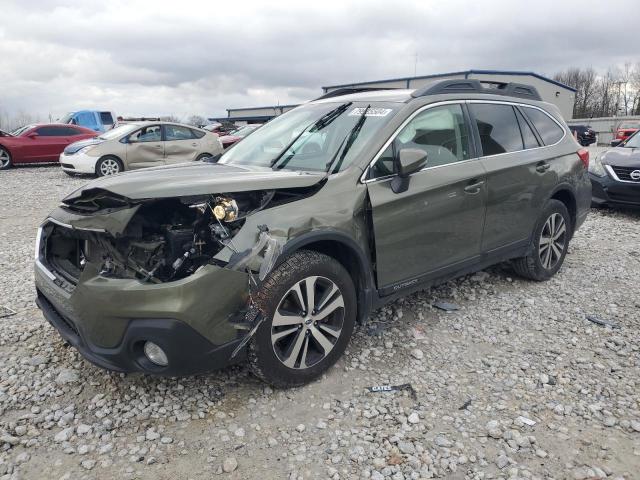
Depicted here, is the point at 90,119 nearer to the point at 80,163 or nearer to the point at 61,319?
the point at 80,163

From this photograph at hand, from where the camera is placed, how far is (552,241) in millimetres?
4938

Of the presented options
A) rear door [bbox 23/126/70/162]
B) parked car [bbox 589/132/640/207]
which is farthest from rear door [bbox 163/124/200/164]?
parked car [bbox 589/132/640/207]

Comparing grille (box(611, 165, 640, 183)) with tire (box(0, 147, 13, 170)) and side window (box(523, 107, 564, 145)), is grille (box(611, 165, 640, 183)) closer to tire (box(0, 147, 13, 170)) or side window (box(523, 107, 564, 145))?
side window (box(523, 107, 564, 145))

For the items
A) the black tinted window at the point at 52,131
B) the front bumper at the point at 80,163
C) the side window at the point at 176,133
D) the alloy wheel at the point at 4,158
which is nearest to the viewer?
the front bumper at the point at 80,163

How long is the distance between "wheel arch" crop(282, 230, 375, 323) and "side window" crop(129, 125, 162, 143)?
1097cm

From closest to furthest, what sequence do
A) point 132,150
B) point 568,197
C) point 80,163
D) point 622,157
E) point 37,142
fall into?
point 568,197
point 622,157
point 80,163
point 132,150
point 37,142

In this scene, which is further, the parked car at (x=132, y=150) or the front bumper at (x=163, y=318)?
the parked car at (x=132, y=150)

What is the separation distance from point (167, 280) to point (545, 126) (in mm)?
4063

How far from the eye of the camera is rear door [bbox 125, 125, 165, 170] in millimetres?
12656

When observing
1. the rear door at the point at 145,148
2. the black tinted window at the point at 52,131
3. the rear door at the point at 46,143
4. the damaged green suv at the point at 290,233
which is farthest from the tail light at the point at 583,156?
the black tinted window at the point at 52,131

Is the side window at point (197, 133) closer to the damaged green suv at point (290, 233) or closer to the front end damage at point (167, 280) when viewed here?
the damaged green suv at point (290, 233)

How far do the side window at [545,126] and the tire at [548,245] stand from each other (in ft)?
2.09

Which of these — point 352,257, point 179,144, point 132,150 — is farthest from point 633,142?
point 132,150

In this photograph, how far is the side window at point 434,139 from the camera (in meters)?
3.35
